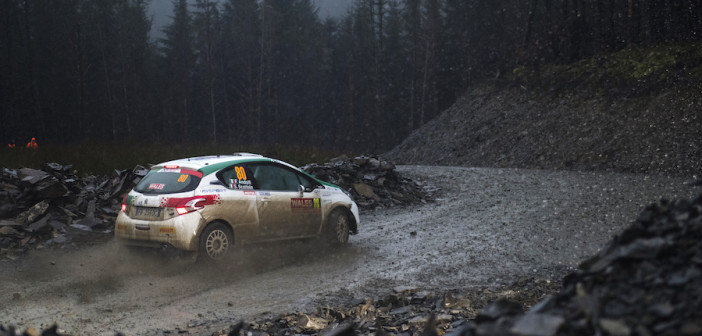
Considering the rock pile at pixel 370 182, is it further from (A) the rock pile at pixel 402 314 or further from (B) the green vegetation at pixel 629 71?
(B) the green vegetation at pixel 629 71

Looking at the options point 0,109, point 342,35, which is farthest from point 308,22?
point 0,109

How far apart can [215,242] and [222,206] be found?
567mm

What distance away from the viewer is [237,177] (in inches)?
359

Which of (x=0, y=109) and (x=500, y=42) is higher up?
(x=500, y=42)

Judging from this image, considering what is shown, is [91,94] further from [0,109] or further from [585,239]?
[585,239]

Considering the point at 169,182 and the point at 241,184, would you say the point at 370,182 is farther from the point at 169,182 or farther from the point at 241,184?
the point at 169,182

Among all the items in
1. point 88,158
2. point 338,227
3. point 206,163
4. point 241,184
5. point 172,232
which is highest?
point 88,158

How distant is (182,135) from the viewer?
55.1m

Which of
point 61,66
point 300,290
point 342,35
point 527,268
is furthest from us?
point 342,35

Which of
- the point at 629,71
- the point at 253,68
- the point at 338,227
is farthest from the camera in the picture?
the point at 253,68

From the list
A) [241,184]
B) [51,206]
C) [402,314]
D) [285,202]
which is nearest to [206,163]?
[241,184]

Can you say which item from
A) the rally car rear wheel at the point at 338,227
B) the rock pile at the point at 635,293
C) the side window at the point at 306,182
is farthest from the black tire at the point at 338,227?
the rock pile at the point at 635,293

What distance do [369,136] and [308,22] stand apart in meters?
21.4

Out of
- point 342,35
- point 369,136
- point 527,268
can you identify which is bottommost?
point 527,268
